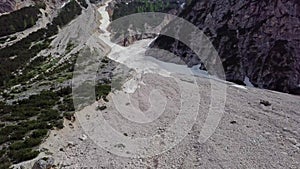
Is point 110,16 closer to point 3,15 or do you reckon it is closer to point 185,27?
point 3,15

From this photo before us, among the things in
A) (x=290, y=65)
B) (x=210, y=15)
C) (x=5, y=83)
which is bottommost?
(x=5, y=83)

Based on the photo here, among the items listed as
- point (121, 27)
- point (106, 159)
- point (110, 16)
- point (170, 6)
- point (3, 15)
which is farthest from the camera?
point (170, 6)

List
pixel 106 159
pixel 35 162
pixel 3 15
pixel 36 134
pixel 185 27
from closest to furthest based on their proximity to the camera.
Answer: pixel 35 162, pixel 106 159, pixel 36 134, pixel 185 27, pixel 3 15

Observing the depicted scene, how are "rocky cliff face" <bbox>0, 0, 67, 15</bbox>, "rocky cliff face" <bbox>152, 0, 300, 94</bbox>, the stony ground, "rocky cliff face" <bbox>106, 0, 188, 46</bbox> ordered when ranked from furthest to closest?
"rocky cliff face" <bbox>106, 0, 188, 46</bbox> → "rocky cliff face" <bbox>0, 0, 67, 15</bbox> → "rocky cliff face" <bbox>152, 0, 300, 94</bbox> → the stony ground

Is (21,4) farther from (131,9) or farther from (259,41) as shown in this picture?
(259,41)

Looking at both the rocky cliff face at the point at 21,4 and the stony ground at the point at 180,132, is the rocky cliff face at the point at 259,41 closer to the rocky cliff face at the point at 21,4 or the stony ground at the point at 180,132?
the stony ground at the point at 180,132

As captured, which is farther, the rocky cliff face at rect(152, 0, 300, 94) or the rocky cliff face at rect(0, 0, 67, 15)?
the rocky cliff face at rect(0, 0, 67, 15)

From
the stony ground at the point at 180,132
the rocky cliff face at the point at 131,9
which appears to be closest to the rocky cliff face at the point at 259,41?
the stony ground at the point at 180,132

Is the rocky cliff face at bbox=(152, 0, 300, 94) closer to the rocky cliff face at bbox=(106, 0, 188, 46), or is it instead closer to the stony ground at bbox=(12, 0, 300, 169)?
the stony ground at bbox=(12, 0, 300, 169)

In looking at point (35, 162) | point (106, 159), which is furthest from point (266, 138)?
point (35, 162)

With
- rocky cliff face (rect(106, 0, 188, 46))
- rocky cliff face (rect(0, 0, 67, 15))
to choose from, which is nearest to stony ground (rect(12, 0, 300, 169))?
rocky cliff face (rect(106, 0, 188, 46))
